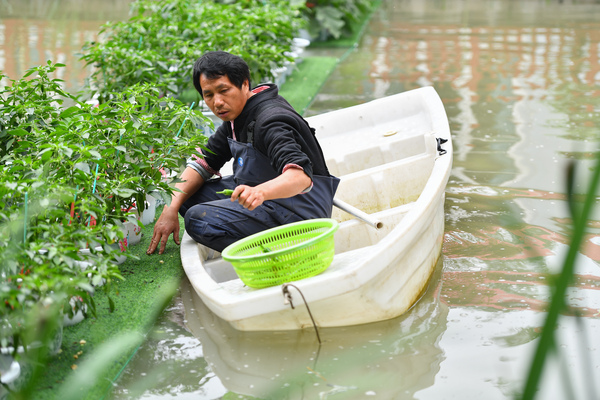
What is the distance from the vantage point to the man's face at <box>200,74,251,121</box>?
10.2ft

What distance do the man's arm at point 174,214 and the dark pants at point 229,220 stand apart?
0.79ft

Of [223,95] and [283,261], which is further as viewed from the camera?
[223,95]

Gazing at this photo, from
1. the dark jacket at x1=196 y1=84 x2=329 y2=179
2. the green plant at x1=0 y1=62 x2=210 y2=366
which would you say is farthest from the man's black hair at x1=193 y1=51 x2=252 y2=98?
the green plant at x1=0 y1=62 x2=210 y2=366

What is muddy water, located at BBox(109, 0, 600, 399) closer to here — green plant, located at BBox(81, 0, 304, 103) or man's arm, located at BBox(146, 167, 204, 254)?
man's arm, located at BBox(146, 167, 204, 254)

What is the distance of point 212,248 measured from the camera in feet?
10.6

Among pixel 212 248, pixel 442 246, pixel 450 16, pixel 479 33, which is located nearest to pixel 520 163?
pixel 442 246

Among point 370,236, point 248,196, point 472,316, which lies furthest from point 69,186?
point 472,316

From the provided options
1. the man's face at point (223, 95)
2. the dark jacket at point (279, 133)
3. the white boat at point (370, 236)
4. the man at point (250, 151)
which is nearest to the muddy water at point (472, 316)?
the white boat at point (370, 236)

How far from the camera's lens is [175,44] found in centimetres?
550

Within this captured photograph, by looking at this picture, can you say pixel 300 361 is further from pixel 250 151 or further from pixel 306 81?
pixel 306 81

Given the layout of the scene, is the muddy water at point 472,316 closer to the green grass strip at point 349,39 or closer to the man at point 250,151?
the man at point 250,151

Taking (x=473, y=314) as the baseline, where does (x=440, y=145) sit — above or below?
above

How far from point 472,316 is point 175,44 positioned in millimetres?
3581

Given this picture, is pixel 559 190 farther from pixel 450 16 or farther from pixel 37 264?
pixel 450 16
